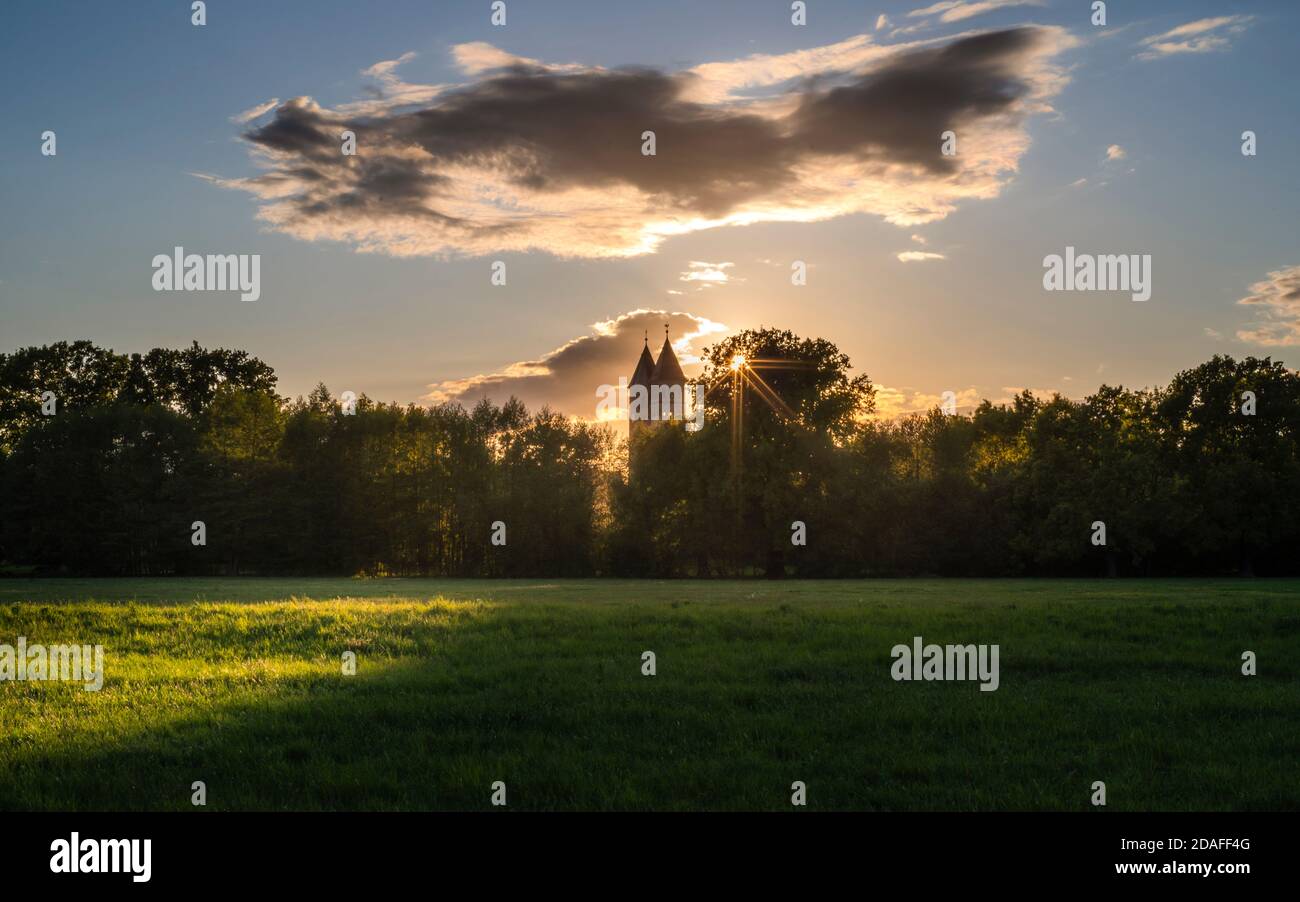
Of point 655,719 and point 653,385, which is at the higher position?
point 653,385

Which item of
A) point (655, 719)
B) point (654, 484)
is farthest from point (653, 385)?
point (655, 719)

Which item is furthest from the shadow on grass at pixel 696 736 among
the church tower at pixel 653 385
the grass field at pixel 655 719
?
the church tower at pixel 653 385

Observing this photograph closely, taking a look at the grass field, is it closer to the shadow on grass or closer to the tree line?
the shadow on grass

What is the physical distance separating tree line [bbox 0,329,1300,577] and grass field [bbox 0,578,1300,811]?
40.1 meters

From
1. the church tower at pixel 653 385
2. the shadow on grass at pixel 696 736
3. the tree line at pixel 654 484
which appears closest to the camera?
the shadow on grass at pixel 696 736

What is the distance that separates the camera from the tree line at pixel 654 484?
6656 centimetres

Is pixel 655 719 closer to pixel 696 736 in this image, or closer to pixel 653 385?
pixel 696 736

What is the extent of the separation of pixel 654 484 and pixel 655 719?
5894cm

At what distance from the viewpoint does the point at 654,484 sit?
7050 cm

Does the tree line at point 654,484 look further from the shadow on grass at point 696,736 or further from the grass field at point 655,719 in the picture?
the shadow on grass at point 696,736

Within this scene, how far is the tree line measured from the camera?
6656 centimetres

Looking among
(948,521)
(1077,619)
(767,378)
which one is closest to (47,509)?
(767,378)

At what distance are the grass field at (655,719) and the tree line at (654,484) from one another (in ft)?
131
